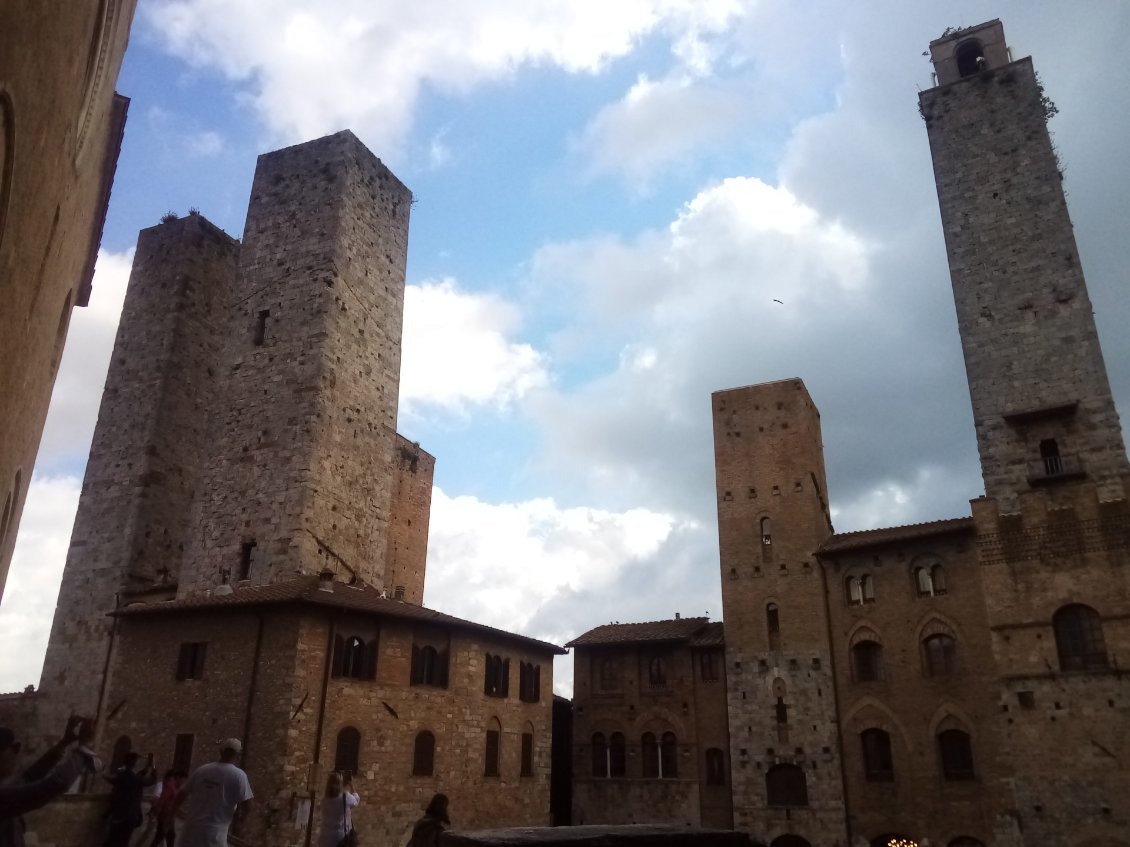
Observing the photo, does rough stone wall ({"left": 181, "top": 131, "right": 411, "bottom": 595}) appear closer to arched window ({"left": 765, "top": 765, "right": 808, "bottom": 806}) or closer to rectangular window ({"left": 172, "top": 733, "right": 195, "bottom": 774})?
rectangular window ({"left": 172, "top": 733, "right": 195, "bottom": 774})

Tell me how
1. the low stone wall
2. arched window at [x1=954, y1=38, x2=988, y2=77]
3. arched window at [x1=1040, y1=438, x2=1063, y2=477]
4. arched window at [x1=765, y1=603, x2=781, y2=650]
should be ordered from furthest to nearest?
arched window at [x1=954, y1=38, x2=988, y2=77] < arched window at [x1=765, y1=603, x2=781, y2=650] < arched window at [x1=1040, y1=438, x2=1063, y2=477] < the low stone wall

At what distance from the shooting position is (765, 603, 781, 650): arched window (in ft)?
93.7

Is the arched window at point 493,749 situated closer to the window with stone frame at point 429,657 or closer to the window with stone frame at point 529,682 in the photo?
the window with stone frame at point 529,682

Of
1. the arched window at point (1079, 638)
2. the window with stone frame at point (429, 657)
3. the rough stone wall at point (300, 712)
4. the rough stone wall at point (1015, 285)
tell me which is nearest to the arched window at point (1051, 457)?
the rough stone wall at point (1015, 285)

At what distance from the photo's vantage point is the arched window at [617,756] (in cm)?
3053

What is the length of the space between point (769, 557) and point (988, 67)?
1953 centimetres

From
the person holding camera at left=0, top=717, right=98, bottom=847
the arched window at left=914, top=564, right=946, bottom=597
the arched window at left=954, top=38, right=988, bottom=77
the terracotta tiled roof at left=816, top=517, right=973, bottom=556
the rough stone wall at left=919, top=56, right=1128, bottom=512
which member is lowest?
the person holding camera at left=0, top=717, right=98, bottom=847

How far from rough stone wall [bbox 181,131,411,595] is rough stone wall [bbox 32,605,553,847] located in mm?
3012

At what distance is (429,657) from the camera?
2409cm

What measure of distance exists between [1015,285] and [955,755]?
1483 cm

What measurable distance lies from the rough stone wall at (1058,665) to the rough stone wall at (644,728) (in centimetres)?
951

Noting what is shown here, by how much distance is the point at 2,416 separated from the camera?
750 cm

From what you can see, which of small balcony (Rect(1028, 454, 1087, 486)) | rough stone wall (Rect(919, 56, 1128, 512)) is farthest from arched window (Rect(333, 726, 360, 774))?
small balcony (Rect(1028, 454, 1087, 486))

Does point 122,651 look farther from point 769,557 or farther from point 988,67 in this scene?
point 988,67
